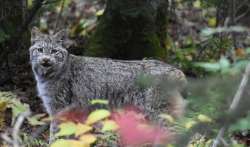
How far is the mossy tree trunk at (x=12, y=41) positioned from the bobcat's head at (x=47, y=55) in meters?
1.13

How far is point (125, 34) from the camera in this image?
1048cm

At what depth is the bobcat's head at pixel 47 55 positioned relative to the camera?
8141 millimetres

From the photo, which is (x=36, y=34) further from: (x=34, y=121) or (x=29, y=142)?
(x=34, y=121)

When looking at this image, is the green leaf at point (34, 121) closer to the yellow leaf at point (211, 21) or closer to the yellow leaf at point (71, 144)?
the yellow leaf at point (71, 144)

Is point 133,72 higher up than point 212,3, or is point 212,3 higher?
point 212,3

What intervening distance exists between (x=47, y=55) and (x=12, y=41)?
1.83m

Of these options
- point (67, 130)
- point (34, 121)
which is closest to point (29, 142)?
point (34, 121)

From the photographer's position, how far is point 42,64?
817cm

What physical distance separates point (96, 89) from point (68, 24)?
7.34 m

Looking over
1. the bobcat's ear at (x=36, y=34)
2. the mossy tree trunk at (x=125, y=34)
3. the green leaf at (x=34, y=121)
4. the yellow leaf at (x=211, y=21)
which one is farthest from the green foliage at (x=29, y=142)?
the yellow leaf at (x=211, y=21)

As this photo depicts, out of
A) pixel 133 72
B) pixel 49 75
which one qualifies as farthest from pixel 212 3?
pixel 49 75

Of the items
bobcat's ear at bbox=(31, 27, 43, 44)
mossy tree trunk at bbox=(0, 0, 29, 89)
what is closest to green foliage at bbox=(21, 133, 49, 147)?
bobcat's ear at bbox=(31, 27, 43, 44)

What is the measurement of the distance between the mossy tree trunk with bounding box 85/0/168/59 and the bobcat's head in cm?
214

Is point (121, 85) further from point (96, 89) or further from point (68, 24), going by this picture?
point (68, 24)
